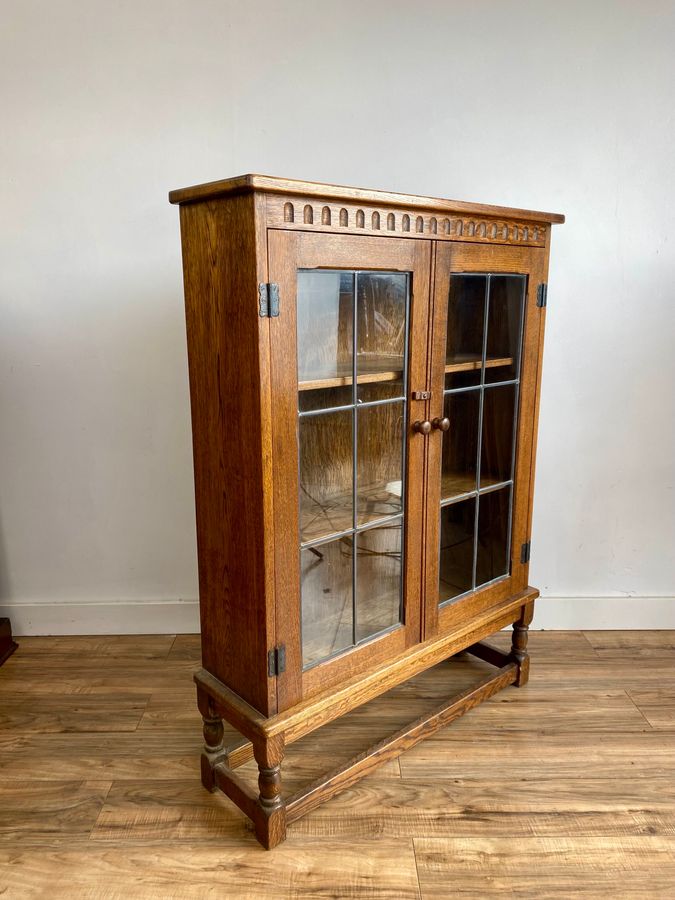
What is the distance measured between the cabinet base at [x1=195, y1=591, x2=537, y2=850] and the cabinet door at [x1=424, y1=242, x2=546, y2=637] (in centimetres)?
16

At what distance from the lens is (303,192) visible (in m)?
A: 1.21

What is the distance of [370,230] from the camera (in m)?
1.36

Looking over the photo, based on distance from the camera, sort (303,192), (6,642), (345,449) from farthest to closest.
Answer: (6,642), (345,449), (303,192)

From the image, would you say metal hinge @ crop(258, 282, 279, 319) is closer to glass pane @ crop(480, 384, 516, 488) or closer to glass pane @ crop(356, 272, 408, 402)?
glass pane @ crop(356, 272, 408, 402)

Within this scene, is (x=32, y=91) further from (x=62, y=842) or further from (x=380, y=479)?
(x=62, y=842)

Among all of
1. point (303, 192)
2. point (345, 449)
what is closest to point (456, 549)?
point (345, 449)

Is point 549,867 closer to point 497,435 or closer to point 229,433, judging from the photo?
point 497,435

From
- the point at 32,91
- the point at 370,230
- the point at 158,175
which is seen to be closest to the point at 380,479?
the point at 370,230

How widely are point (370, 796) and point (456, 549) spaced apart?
62cm

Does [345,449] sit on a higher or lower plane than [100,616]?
higher

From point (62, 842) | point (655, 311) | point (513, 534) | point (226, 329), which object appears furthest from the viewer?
point (655, 311)

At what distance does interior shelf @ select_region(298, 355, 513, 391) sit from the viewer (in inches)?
52.8

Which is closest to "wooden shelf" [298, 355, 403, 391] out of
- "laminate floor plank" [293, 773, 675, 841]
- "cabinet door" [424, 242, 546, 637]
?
"cabinet door" [424, 242, 546, 637]

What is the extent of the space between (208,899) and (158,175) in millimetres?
1834
